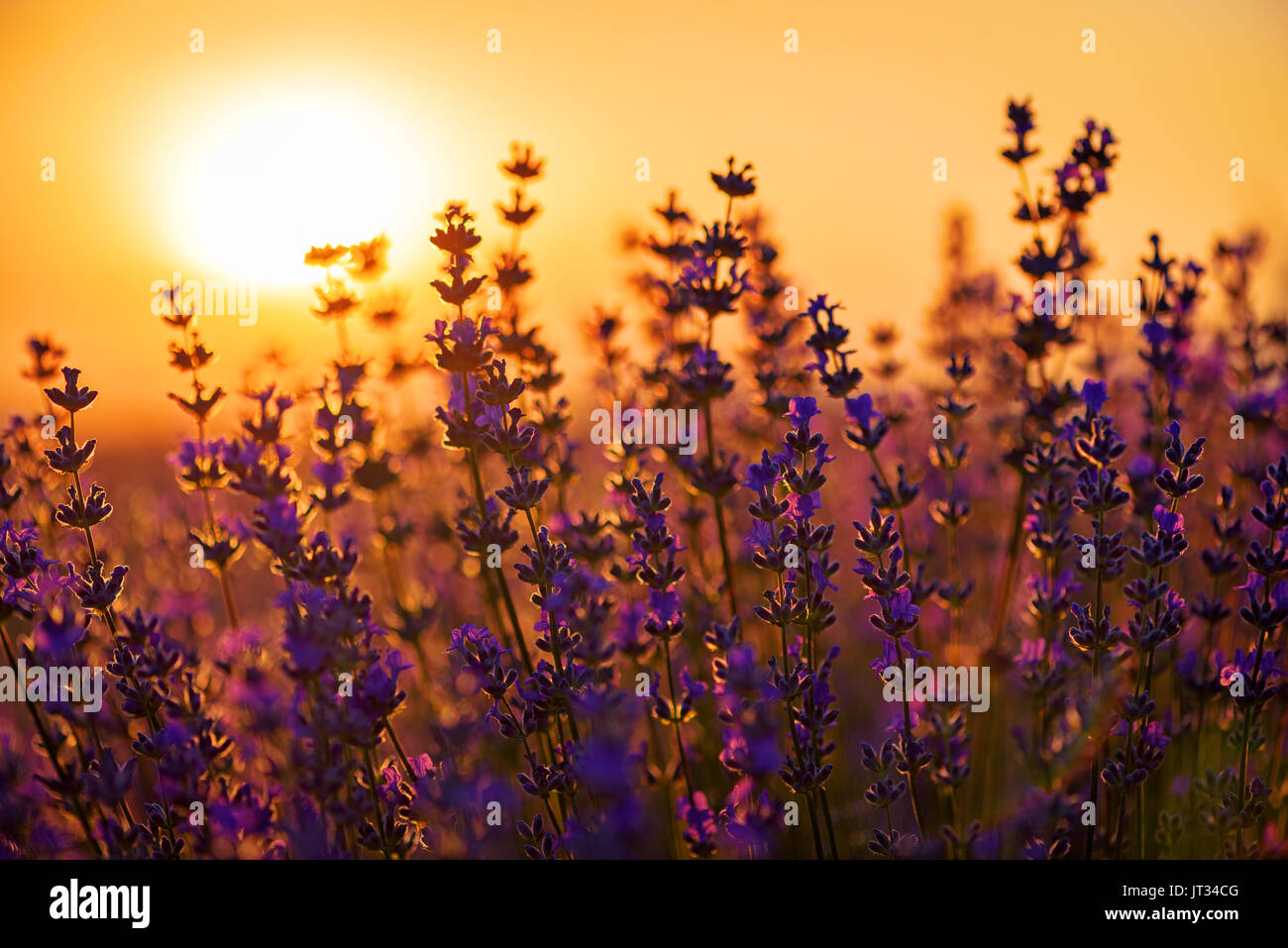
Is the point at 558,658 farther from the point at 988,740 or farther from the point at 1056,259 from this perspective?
the point at 1056,259

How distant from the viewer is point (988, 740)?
283 cm

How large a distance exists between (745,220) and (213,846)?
2.99 meters
